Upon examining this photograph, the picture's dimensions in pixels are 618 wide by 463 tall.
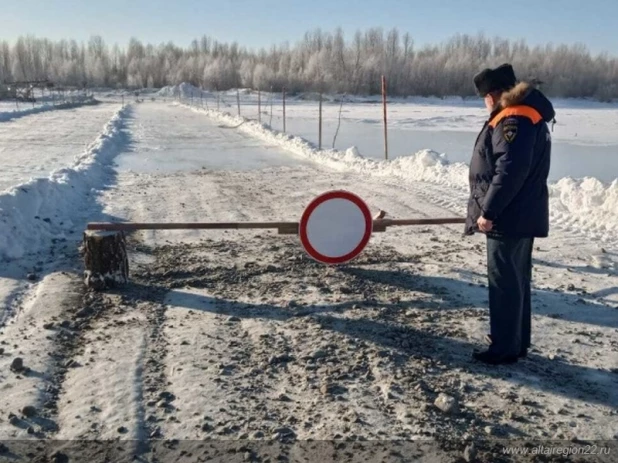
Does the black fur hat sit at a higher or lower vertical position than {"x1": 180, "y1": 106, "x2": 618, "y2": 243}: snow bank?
higher

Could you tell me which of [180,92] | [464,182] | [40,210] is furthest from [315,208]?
[180,92]

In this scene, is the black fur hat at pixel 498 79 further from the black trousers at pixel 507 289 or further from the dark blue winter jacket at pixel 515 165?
the black trousers at pixel 507 289

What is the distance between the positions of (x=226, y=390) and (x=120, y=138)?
19.5 m

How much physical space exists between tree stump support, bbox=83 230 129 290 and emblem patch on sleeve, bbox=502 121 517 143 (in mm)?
3366

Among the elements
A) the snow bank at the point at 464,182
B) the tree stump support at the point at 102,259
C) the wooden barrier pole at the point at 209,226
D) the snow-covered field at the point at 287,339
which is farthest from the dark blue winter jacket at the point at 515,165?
the snow bank at the point at 464,182

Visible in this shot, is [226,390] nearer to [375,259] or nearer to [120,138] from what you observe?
[375,259]

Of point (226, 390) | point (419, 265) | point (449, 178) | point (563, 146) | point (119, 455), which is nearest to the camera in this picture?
point (119, 455)

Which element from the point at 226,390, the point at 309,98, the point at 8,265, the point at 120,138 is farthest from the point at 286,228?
the point at 309,98

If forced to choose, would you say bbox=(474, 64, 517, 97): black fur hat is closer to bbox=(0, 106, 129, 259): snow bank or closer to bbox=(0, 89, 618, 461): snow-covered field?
bbox=(0, 89, 618, 461): snow-covered field

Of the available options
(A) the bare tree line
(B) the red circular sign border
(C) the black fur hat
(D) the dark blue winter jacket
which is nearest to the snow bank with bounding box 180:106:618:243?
(B) the red circular sign border

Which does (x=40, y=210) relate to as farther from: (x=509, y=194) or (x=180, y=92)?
(x=180, y=92)

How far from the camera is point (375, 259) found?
6.43 meters

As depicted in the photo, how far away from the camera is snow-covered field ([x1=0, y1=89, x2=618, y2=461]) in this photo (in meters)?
3.28

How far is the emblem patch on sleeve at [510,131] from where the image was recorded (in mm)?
3625
